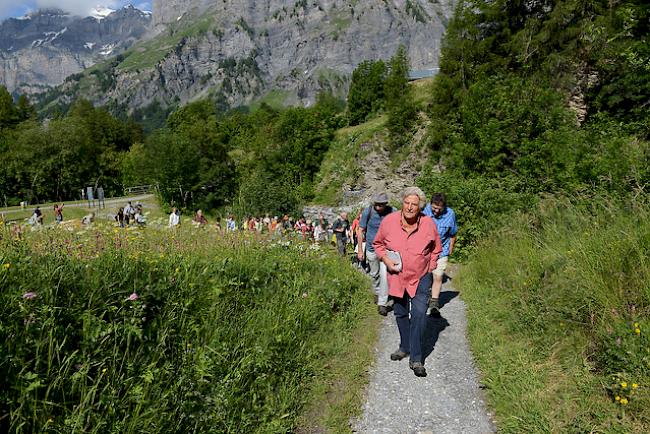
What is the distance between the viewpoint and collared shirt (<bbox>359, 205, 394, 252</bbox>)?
6.93m

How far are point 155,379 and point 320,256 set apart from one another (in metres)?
4.89

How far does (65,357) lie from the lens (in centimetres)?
273

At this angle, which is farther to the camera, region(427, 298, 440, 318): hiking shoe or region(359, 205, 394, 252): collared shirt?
region(359, 205, 394, 252): collared shirt

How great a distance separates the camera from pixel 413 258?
182 inches

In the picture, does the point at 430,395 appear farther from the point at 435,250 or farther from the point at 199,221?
the point at 199,221

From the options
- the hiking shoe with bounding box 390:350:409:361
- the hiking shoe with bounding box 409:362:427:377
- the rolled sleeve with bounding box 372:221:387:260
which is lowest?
the hiking shoe with bounding box 390:350:409:361

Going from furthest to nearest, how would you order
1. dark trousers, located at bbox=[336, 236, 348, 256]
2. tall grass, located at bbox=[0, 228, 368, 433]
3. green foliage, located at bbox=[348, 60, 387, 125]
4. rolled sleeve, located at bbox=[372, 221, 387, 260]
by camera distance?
green foliage, located at bbox=[348, 60, 387, 125] < dark trousers, located at bbox=[336, 236, 348, 256] < rolled sleeve, located at bbox=[372, 221, 387, 260] < tall grass, located at bbox=[0, 228, 368, 433]

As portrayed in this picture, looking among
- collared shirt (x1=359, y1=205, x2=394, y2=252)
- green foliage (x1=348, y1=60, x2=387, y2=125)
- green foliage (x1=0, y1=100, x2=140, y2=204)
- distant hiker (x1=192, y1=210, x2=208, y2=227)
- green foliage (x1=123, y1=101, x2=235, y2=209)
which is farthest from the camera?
green foliage (x1=0, y1=100, x2=140, y2=204)

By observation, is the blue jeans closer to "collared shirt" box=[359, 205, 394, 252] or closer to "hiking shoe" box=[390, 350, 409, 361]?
"hiking shoe" box=[390, 350, 409, 361]

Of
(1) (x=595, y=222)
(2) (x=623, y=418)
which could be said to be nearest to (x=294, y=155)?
(1) (x=595, y=222)

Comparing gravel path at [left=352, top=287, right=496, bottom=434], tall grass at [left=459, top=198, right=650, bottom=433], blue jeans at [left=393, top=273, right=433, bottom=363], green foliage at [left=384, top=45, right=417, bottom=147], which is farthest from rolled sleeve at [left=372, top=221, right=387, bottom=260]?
green foliage at [left=384, top=45, right=417, bottom=147]

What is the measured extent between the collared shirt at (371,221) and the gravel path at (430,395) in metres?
1.92

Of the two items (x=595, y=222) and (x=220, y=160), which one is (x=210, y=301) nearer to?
(x=595, y=222)

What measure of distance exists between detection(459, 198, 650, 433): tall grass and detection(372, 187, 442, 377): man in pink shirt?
92 cm
